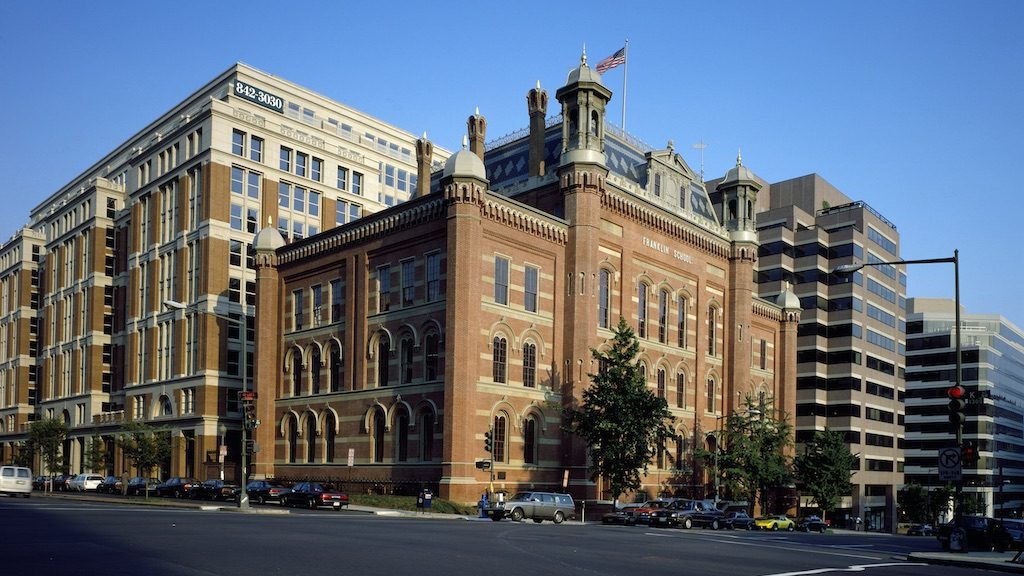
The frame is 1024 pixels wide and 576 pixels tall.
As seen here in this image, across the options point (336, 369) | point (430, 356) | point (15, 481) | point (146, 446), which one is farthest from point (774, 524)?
point (15, 481)

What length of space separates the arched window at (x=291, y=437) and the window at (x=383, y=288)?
1149cm

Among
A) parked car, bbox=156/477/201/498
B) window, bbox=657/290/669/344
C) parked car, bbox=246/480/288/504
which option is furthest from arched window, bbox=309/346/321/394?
window, bbox=657/290/669/344

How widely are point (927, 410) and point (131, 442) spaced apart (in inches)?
4396

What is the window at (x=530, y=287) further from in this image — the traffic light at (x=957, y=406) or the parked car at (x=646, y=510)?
the traffic light at (x=957, y=406)

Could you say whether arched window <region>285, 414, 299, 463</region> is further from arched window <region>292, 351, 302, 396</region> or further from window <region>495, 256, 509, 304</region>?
window <region>495, 256, 509, 304</region>

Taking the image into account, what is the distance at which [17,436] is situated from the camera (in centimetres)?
10494

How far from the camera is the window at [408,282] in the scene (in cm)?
5447

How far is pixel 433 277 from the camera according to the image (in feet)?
174

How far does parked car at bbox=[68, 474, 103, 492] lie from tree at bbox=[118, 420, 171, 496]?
15.5 feet

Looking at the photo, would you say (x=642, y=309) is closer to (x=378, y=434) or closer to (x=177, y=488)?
(x=378, y=434)

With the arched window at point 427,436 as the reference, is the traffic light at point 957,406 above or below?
above

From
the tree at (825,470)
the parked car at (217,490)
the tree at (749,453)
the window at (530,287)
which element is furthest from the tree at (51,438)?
the tree at (825,470)

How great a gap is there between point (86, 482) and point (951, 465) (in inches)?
2561

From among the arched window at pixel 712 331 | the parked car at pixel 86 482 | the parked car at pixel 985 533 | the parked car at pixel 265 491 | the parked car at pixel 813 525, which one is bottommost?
the parked car at pixel 813 525
